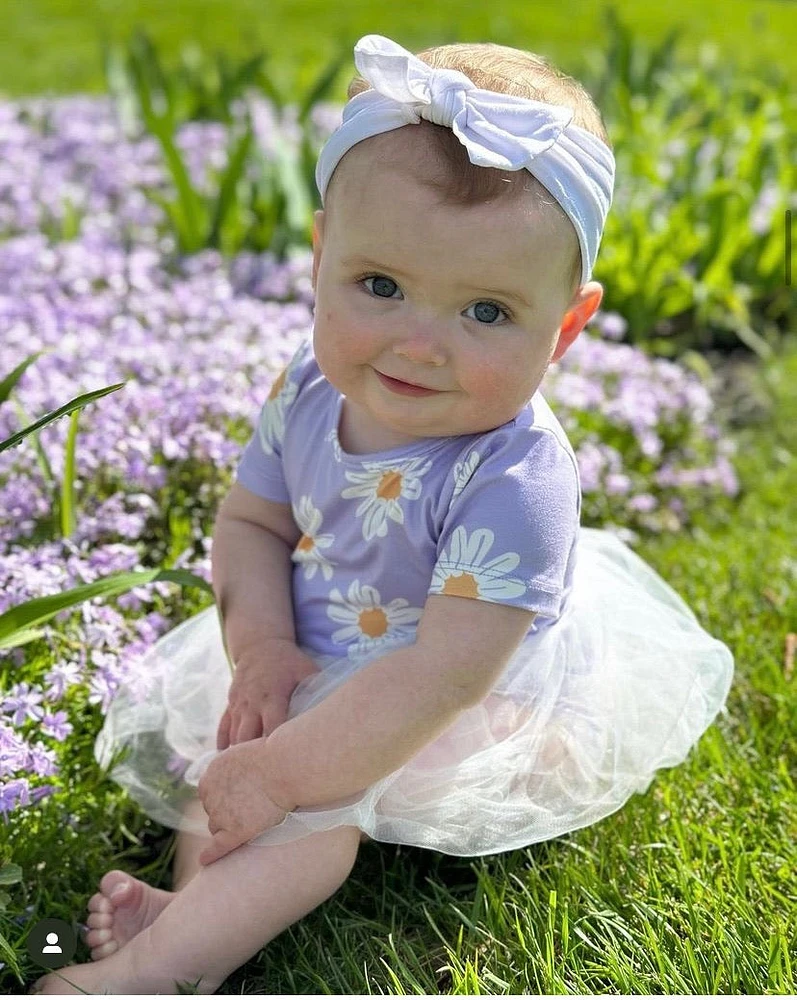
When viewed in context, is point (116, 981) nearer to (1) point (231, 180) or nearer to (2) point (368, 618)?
(2) point (368, 618)

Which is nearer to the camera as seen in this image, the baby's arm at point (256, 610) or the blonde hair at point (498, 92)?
the blonde hair at point (498, 92)

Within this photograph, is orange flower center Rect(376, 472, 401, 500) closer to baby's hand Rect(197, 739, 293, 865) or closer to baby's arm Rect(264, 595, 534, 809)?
baby's arm Rect(264, 595, 534, 809)

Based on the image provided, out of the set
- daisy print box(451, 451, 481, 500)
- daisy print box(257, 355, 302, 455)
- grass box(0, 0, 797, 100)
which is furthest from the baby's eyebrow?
grass box(0, 0, 797, 100)

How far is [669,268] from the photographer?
3.86 m

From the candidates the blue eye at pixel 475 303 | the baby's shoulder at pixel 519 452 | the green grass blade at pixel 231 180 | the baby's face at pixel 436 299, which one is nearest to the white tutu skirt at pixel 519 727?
the baby's shoulder at pixel 519 452

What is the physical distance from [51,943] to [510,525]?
874 mm

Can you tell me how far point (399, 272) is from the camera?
1.64 metres

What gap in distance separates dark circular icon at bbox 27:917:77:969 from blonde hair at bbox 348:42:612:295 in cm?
114

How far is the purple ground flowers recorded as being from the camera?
2213 millimetres

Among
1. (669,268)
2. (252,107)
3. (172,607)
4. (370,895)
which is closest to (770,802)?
(370,895)

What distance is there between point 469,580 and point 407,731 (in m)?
0.22

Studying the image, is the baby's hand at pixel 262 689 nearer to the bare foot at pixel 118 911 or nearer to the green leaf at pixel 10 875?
the bare foot at pixel 118 911

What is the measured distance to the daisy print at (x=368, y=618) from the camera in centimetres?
194

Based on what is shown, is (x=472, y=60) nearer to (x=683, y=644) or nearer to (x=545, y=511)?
(x=545, y=511)
